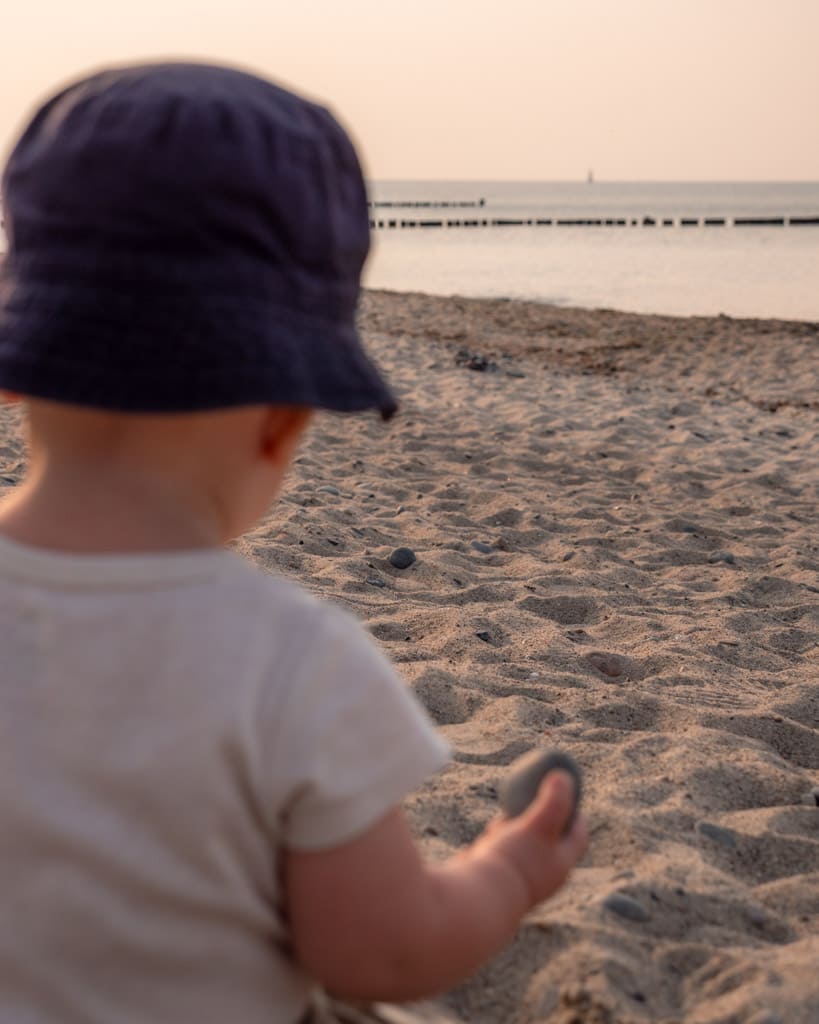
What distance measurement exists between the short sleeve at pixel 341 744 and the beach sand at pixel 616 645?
3.17 feet

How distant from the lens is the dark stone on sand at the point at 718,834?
2662 mm

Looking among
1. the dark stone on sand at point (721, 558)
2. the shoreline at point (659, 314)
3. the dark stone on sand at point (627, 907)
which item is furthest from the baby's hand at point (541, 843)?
the shoreline at point (659, 314)

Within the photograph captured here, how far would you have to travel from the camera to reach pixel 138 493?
4.03 ft

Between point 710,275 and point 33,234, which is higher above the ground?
point 33,234

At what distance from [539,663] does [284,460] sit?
251 cm

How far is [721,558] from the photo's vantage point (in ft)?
17.1

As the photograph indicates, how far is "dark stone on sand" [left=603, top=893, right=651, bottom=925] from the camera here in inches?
90.1

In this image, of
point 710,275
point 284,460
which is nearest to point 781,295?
point 710,275

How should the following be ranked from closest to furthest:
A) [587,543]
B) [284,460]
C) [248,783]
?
[248,783] → [284,460] → [587,543]

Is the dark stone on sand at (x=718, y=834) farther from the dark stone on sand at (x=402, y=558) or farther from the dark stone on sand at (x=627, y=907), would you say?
the dark stone on sand at (x=402, y=558)

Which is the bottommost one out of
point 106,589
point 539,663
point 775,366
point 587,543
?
point 775,366

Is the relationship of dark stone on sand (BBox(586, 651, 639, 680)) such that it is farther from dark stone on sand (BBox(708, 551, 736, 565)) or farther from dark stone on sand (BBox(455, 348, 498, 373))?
dark stone on sand (BBox(455, 348, 498, 373))

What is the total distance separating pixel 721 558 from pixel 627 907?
3.11 meters

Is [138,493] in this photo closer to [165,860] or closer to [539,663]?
[165,860]
